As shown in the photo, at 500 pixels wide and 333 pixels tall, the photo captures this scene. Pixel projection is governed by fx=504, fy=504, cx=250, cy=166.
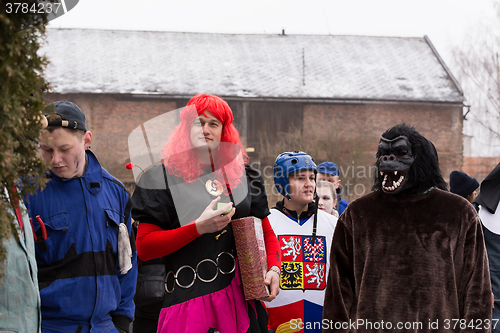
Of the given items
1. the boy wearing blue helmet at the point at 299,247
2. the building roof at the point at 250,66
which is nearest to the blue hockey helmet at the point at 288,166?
the boy wearing blue helmet at the point at 299,247

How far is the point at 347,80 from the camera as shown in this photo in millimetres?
22250

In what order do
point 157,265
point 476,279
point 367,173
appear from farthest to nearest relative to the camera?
1. point 367,173
2. point 157,265
3. point 476,279

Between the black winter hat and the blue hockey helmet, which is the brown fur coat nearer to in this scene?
the blue hockey helmet

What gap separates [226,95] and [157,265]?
56.2 ft

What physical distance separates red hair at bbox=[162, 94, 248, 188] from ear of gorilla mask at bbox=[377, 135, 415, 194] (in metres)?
0.83

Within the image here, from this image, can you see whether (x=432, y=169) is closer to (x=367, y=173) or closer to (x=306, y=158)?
(x=306, y=158)

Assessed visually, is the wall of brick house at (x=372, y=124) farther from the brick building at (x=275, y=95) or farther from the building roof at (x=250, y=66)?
the building roof at (x=250, y=66)

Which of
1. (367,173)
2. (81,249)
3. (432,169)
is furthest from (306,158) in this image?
(367,173)

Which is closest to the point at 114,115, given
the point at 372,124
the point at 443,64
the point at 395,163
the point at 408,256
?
the point at 372,124

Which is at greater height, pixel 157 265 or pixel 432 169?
pixel 432 169

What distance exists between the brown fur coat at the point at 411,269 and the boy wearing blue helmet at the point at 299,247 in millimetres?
836

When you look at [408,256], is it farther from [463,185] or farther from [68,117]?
[463,185]

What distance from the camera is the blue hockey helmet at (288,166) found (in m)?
4.04

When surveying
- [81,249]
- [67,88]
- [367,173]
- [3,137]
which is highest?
[67,88]
